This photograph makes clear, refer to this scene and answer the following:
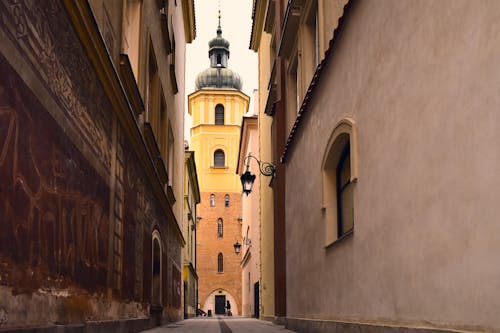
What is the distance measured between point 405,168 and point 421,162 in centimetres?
43

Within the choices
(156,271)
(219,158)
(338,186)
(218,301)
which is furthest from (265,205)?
(219,158)

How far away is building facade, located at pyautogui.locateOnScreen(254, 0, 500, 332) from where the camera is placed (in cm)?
411

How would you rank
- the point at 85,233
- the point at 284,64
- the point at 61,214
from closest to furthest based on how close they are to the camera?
the point at 61,214, the point at 85,233, the point at 284,64

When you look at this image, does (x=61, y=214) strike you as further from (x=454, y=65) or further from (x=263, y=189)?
(x=263, y=189)

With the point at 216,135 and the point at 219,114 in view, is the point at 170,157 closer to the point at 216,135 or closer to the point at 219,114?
the point at 216,135

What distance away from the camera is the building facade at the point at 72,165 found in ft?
15.1

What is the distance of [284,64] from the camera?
16.2 metres

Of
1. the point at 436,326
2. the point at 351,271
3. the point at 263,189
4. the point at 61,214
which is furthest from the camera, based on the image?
the point at 263,189

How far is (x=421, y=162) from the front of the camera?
5.23 meters

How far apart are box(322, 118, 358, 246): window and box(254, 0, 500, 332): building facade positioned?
2 centimetres

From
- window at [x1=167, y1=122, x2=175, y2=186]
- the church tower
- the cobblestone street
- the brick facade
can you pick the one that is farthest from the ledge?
the church tower

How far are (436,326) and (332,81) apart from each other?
4817mm

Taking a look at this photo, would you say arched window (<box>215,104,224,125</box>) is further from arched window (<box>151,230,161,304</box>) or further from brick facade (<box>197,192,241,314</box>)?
arched window (<box>151,230,161,304</box>)

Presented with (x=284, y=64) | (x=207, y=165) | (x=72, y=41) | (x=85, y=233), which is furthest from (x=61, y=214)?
(x=207, y=165)
